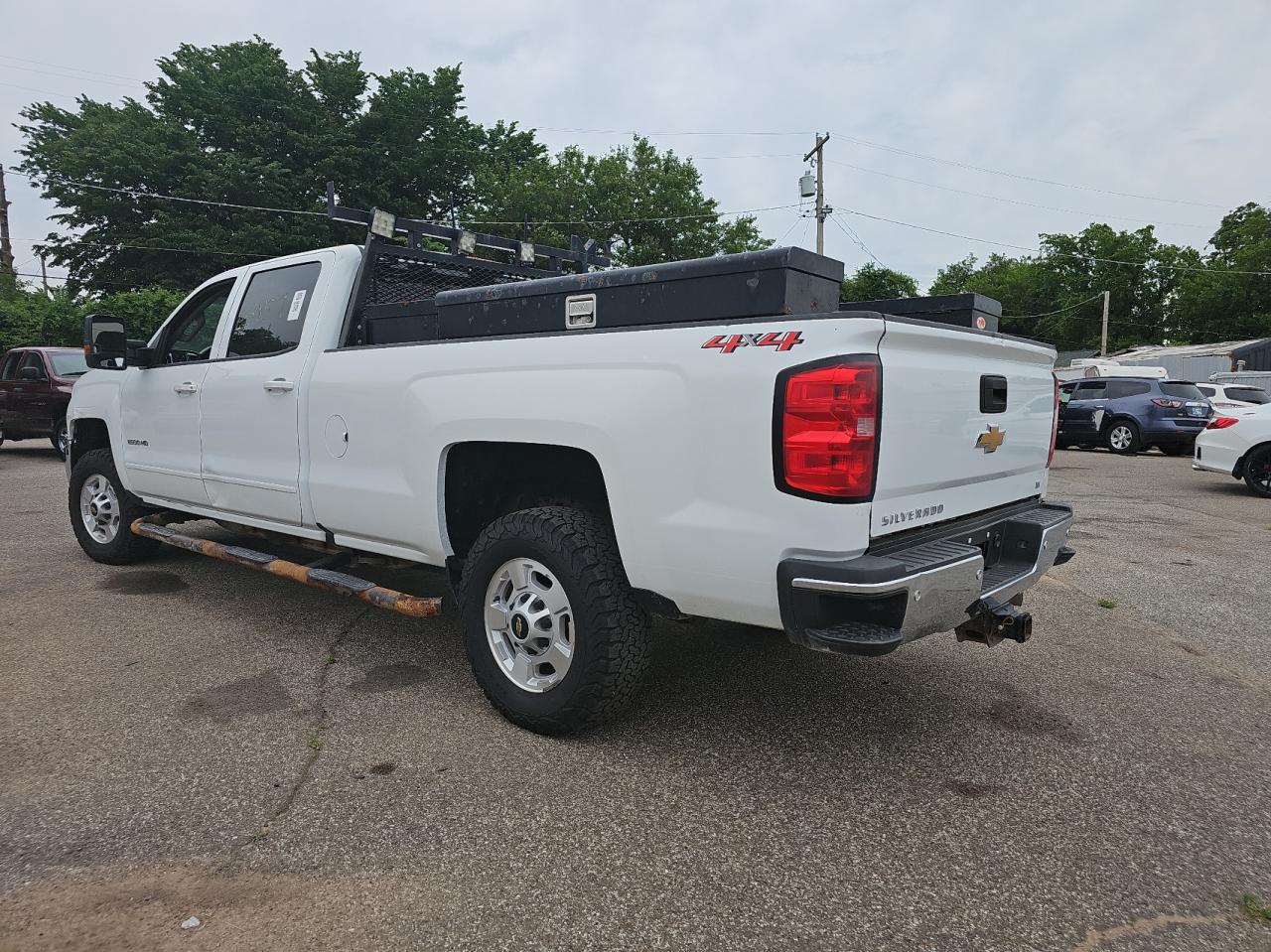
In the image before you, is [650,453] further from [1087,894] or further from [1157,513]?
[1157,513]

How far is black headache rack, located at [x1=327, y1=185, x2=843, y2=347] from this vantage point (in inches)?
102

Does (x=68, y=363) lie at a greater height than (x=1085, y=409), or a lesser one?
greater

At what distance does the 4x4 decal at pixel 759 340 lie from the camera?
7.88 ft

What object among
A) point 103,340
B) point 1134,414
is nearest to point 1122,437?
point 1134,414

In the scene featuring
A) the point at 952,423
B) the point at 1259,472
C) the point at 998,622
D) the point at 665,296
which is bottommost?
the point at 1259,472

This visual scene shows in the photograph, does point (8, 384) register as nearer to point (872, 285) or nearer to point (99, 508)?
point (99, 508)

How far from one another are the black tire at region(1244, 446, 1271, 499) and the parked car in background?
14.6ft

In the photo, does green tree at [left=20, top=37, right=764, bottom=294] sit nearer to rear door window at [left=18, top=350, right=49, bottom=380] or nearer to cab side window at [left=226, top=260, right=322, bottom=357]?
rear door window at [left=18, top=350, right=49, bottom=380]

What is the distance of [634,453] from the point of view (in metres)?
2.74

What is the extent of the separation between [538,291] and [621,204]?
105 feet

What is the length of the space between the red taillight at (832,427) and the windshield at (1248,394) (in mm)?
15527

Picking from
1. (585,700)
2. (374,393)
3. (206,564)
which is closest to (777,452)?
(585,700)

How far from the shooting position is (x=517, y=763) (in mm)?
2928

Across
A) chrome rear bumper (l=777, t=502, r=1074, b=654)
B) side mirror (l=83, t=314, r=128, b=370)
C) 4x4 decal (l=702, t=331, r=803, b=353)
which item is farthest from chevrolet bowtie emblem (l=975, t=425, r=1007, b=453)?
side mirror (l=83, t=314, r=128, b=370)
